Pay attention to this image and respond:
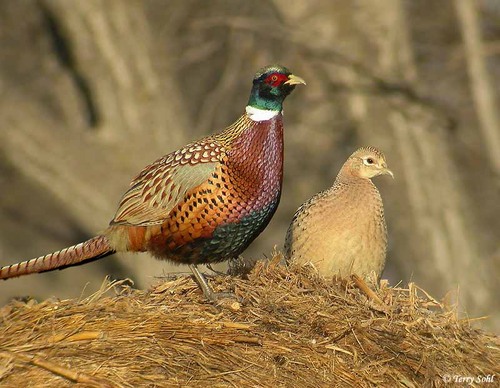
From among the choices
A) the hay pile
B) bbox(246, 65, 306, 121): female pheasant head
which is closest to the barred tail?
the hay pile

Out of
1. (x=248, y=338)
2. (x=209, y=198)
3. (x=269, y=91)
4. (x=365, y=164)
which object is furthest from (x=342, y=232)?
(x=248, y=338)

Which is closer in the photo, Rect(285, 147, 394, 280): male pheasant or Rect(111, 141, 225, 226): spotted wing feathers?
Rect(111, 141, 225, 226): spotted wing feathers

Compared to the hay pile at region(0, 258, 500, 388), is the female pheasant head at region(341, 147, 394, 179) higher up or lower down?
higher up

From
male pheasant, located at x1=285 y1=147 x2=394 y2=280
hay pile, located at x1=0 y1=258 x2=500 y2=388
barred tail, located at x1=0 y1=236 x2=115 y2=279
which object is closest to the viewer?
hay pile, located at x1=0 y1=258 x2=500 y2=388

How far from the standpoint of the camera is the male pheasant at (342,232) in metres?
7.11

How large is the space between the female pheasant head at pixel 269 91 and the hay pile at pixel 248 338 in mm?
950

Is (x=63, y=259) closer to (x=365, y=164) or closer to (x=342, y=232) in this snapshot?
(x=342, y=232)

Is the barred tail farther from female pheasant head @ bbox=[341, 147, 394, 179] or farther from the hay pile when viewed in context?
female pheasant head @ bbox=[341, 147, 394, 179]

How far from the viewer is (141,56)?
12570mm

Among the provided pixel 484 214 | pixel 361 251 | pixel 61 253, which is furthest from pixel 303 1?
pixel 61 253

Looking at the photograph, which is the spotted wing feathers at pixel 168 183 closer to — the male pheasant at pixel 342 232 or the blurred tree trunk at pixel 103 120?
the male pheasant at pixel 342 232

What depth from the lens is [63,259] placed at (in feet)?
20.6

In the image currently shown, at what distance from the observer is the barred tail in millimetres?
6000

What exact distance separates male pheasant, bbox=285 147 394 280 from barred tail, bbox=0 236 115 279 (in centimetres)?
142
